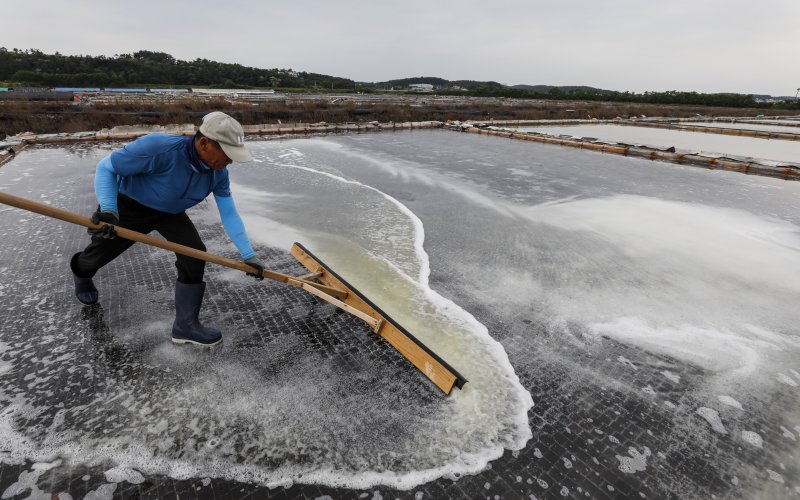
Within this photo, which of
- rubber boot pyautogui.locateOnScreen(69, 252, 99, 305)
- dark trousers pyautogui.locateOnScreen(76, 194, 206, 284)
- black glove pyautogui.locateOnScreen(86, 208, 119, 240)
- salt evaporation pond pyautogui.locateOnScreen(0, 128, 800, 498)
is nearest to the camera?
salt evaporation pond pyautogui.locateOnScreen(0, 128, 800, 498)

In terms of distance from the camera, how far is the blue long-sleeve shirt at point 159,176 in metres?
2.33

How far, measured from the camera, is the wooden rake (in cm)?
204

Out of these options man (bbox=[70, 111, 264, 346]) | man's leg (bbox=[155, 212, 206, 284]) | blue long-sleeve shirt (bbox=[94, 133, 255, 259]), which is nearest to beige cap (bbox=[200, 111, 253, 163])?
man (bbox=[70, 111, 264, 346])

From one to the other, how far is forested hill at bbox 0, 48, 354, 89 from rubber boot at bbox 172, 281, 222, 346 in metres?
53.4

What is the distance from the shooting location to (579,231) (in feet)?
18.4

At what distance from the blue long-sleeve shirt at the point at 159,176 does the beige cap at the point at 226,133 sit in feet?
0.87

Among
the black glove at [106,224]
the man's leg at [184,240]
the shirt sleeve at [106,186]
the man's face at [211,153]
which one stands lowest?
the man's leg at [184,240]

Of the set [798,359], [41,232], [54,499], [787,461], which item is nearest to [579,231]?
[798,359]

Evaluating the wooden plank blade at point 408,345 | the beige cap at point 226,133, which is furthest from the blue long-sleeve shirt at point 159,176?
the wooden plank blade at point 408,345

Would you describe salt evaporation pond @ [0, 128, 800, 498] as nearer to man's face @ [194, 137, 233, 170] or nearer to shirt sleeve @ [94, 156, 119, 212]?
shirt sleeve @ [94, 156, 119, 212]

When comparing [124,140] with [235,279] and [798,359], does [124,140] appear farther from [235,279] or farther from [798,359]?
[798,359]

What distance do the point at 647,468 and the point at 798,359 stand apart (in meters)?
2.00

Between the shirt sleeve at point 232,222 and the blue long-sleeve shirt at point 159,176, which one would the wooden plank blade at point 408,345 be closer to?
the shirt sleeve at point 232,222

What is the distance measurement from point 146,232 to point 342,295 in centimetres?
150
